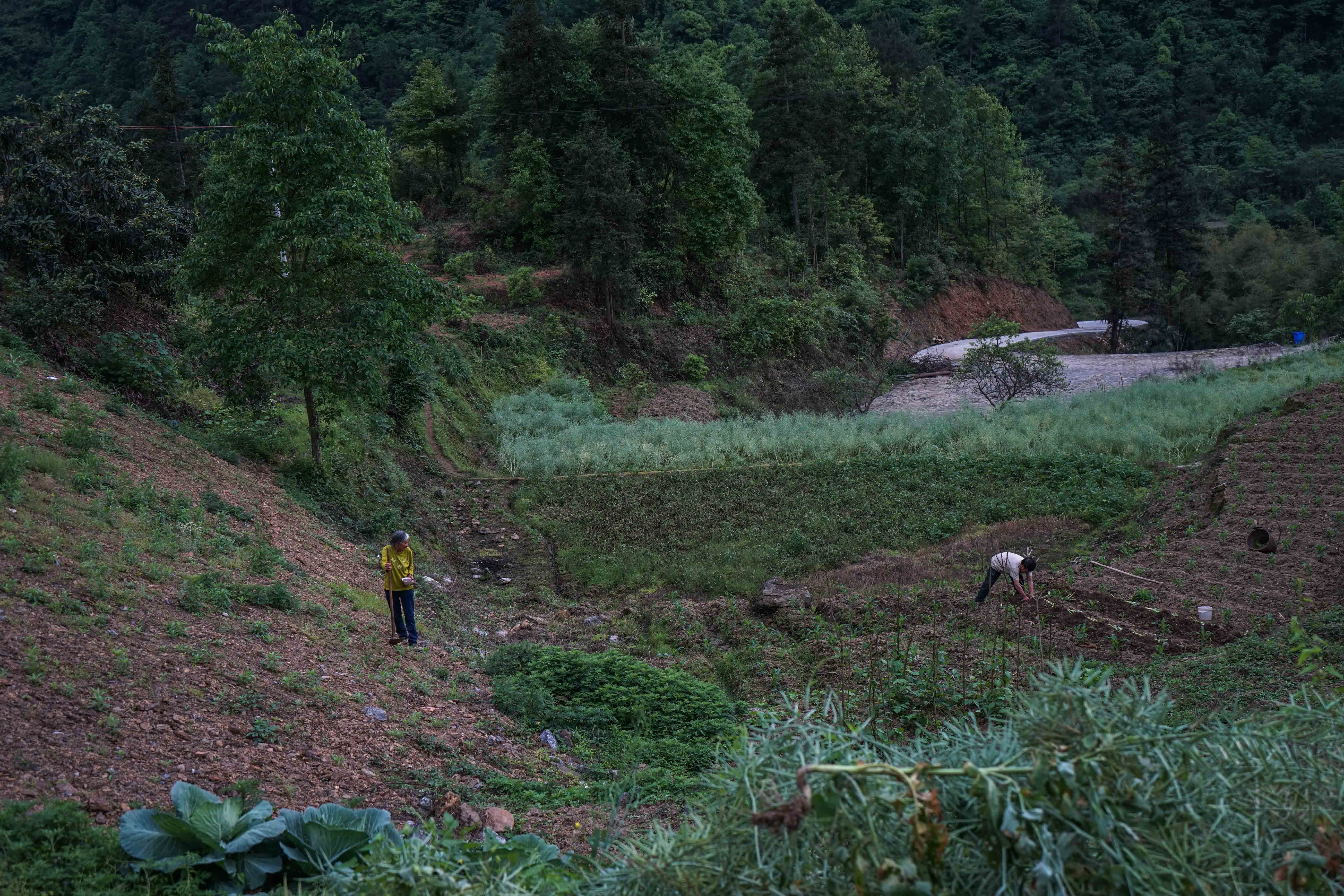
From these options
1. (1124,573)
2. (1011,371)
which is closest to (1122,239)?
(1011,371)

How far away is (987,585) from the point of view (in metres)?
11.1

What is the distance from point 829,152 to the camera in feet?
146

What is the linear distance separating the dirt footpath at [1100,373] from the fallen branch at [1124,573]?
13620 mm

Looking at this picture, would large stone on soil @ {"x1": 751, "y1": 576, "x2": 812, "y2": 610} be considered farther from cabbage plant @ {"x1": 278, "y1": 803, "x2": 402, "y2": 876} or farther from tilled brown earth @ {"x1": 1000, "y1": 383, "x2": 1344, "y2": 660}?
cabbage plant @ {"x1": 278, "y1": 803, "x2": 402, "y2": 876}

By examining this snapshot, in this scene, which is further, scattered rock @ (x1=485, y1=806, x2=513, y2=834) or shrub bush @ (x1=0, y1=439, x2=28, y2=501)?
shrub bush @ (x1=0, y1=439, x2=28, y2=501)

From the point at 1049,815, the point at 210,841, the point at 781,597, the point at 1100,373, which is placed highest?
the point at 1049,815

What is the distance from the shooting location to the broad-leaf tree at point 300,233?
510 inches

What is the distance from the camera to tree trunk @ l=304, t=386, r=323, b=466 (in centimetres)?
1423

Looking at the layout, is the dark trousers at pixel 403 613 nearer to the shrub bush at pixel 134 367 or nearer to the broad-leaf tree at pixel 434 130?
the shrub bush at pixel 134 367

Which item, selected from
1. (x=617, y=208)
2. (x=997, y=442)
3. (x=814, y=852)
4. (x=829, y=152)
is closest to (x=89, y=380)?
(x=814, y=852)

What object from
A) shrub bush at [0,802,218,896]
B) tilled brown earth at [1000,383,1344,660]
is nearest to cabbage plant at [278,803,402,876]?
shrub bush at [0,802,218,896]

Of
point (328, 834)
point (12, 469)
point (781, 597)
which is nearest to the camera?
point (328, 834)

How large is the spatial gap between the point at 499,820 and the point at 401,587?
419cm

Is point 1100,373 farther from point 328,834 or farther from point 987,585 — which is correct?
point 328,834
